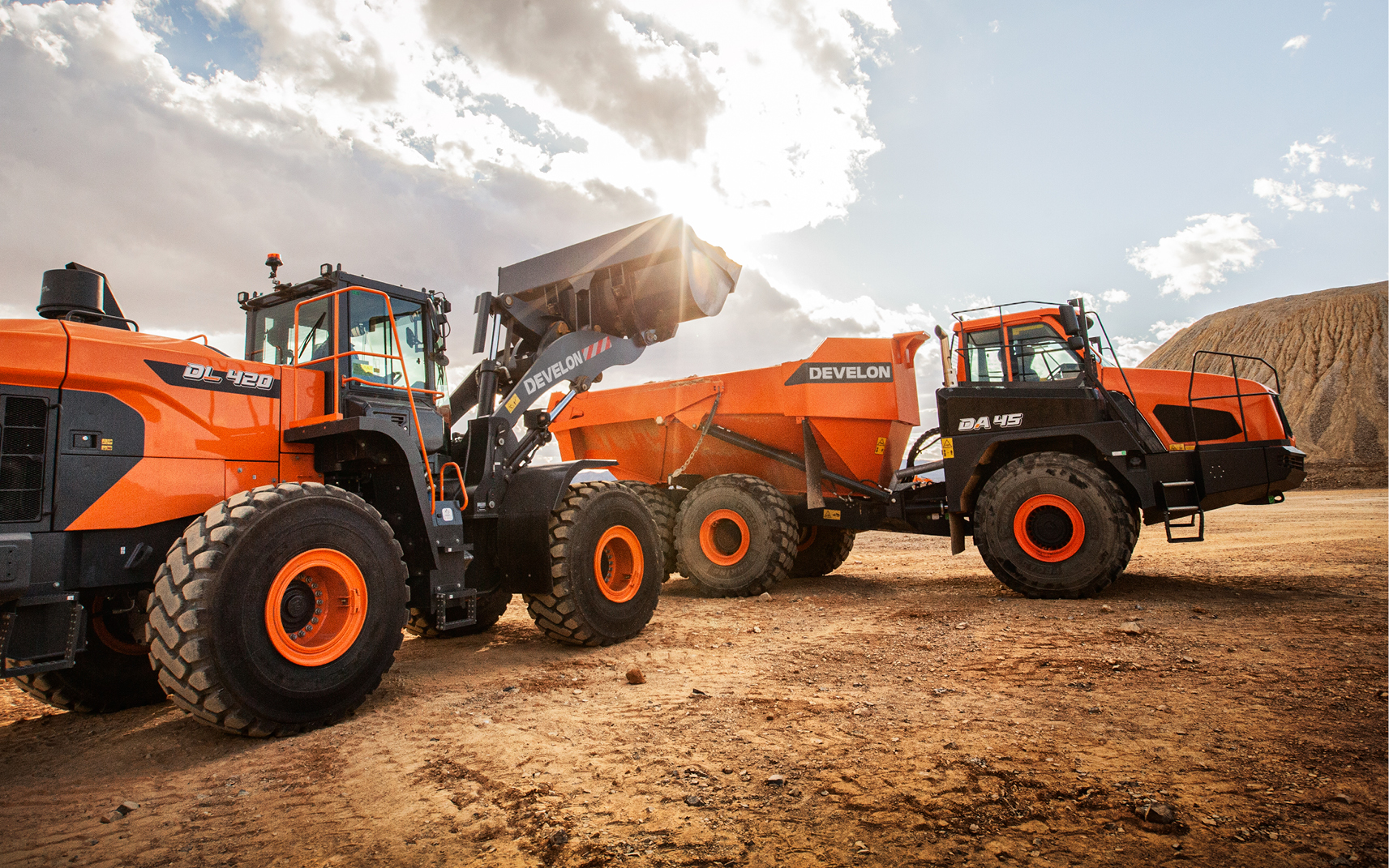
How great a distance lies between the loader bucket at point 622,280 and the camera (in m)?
6.57

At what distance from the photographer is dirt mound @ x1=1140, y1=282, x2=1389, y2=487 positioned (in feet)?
137

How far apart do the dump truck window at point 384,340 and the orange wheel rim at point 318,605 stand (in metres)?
1.51

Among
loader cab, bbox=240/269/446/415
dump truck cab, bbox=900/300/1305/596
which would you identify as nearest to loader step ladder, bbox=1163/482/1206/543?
dump truck cab, bbox=900/300/1305/596

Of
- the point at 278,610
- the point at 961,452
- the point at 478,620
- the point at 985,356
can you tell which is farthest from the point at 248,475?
the point at 985,356

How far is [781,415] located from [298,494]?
614 cm

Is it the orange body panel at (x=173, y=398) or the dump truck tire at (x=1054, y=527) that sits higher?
the orange body panel at (x=173, y=398)

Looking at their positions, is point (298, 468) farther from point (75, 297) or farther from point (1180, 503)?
point (1180, 503)

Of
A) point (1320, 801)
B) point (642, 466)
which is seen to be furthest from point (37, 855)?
point (642, 466)

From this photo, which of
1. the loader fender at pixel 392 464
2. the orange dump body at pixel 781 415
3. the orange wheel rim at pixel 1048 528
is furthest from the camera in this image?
the orange dump body at pixel 781 415

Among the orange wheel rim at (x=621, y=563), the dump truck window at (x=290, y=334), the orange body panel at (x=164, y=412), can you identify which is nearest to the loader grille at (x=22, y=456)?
the orange body panel at (x=164, y=412)

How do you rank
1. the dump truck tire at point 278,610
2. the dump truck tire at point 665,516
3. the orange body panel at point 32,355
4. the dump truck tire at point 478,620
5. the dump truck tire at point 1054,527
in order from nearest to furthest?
1. the dump truck tire at point 278,610
2. the orange body panel at point 32,355
3. the dump truck tire at point 478,620
4. the dump truck tire at point 1054,527
5. the dump truck tire at point 665,516

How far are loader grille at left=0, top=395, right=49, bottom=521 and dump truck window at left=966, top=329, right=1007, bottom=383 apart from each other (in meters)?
7.98

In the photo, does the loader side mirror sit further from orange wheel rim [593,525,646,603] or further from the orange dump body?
orange wheel rim [593,525,646,603]

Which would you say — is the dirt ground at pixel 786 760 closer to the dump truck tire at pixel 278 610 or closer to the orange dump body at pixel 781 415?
the dump truck tire at pixel 278 610
